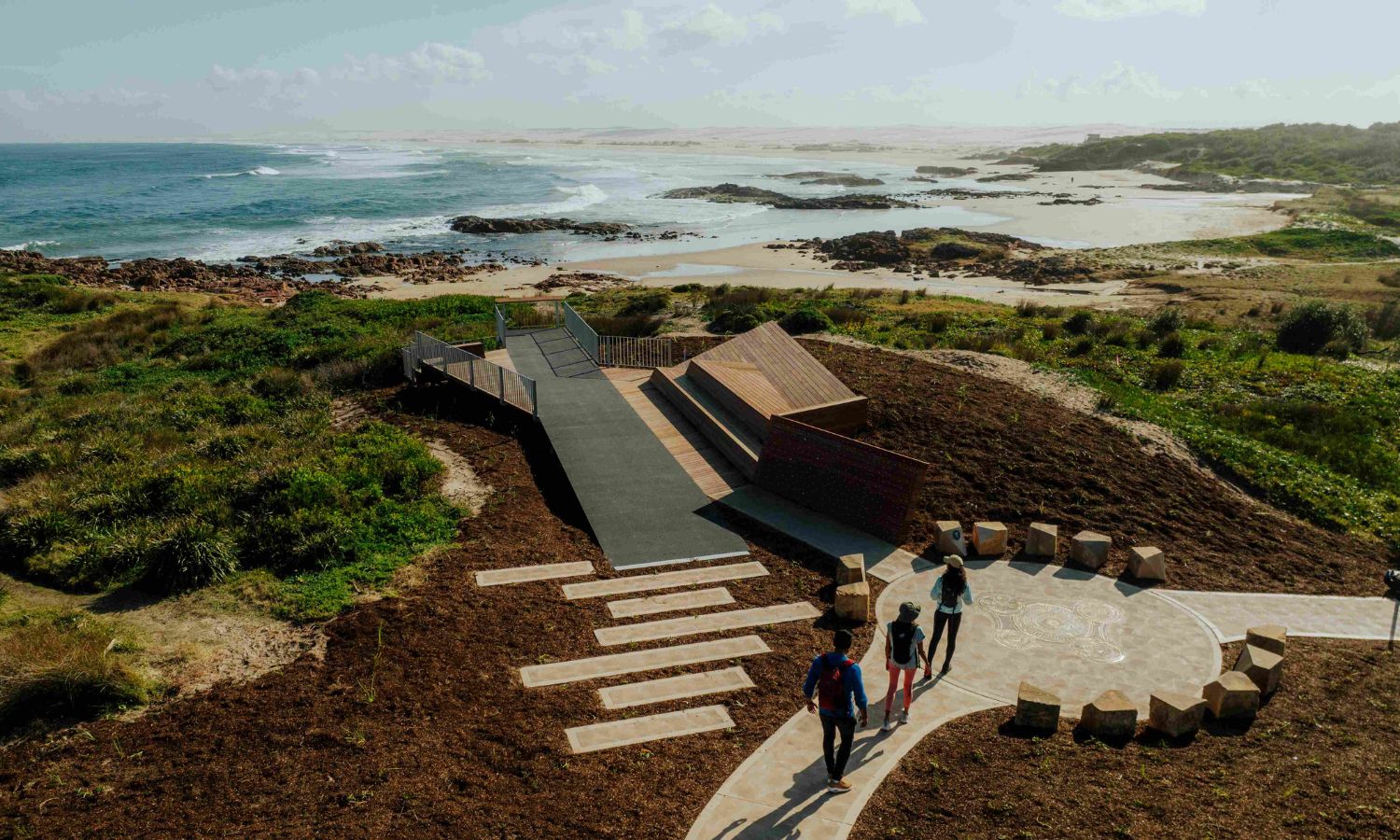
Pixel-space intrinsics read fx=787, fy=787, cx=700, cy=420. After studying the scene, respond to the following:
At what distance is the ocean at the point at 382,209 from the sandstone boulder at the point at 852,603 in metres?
45.9

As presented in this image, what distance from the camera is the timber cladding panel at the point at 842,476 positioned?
1144cm

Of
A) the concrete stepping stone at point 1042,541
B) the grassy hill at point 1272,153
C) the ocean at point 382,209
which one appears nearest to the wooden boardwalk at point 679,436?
the concrete stepping stone at point 1042,541

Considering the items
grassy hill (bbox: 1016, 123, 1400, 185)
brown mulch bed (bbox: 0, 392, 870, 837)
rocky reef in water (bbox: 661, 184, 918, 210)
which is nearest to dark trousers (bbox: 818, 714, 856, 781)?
brown mulch bed (bbox: 0, 392, 870, 837)

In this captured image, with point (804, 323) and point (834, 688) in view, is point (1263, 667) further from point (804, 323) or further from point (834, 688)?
point (804, 323)

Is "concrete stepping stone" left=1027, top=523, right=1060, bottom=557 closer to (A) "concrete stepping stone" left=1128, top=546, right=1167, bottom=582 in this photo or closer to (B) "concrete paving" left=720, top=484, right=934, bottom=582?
(A) "concrete stepping stone" left=1128, top=546, right=1167, bottom=582

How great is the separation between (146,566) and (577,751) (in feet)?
21.9

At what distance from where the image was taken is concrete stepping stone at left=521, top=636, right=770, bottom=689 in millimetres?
8297

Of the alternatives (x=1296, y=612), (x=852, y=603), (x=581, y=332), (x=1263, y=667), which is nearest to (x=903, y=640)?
(x=852, y=603)

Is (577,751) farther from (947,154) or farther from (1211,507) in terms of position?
(947,154)

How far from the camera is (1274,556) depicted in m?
11.3

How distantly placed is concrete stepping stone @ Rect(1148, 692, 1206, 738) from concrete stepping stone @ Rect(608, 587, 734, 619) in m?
4.67

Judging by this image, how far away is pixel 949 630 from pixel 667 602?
11.2ft

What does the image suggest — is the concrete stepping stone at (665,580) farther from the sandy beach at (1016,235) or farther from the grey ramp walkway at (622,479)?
the sandy beach at (1016,235)

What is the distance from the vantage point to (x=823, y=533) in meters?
11.8
